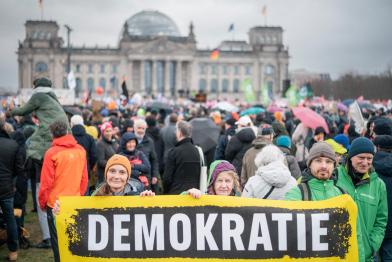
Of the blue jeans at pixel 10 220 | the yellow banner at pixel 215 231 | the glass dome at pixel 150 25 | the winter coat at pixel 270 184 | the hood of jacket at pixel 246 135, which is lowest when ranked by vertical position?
the blue jeans at pixel 10 220

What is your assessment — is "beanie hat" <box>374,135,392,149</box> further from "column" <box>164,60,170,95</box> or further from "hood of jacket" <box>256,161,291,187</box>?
"column" <box>164,60,170,95</box>

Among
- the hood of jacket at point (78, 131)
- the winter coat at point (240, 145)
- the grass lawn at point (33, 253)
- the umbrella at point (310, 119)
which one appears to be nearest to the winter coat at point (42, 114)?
the hood of jacket at point (78, 131)

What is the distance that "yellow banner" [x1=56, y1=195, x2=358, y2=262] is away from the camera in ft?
13.0

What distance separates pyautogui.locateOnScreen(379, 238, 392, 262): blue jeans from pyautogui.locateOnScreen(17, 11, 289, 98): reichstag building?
80244mm

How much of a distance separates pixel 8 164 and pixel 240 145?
342 cm

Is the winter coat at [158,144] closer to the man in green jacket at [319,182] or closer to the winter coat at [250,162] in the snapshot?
the winter coat at [250,162]

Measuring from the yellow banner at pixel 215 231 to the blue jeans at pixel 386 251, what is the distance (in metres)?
1.17

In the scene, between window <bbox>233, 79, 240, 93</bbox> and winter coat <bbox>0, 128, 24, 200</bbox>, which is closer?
winter coat <bbox>0, 128, 24, 200</bbox>

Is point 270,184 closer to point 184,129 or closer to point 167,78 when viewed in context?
point 184,129

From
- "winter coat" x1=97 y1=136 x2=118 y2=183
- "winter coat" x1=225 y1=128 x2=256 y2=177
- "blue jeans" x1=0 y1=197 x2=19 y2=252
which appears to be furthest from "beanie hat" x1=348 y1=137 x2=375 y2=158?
"winter coat" x1=97 y1=136 x2=118 y2=183

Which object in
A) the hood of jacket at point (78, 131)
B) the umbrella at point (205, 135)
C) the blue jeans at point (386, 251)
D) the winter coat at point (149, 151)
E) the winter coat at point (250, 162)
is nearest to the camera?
the blue jeans at point (386, 251)

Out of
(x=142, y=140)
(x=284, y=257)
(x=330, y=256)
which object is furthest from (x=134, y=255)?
(x=142, y=140)

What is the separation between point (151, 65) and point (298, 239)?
87020 millimetres

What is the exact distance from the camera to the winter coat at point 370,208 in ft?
14.5
